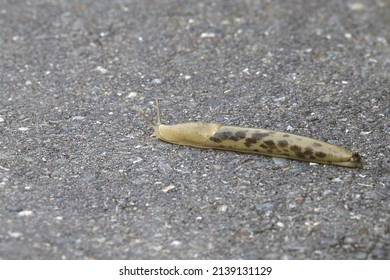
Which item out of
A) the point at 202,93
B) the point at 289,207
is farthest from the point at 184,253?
the point at 202,93

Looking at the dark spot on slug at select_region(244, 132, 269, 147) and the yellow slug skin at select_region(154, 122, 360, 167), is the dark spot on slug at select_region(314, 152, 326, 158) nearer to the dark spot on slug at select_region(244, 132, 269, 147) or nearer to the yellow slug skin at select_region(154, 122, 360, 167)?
the yellow slug skin at select_region(154, 122, 360, 167)

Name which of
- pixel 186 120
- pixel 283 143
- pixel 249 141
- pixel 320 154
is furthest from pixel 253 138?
pixel 186 120

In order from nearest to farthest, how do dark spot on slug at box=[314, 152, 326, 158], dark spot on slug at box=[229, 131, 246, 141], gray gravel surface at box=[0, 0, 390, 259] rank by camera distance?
gray gravel surface at box=[0, 0, 390, 259], dark spot on slug at box=[314, 152, 326, 158], dark spot on slug at box=[229, 131, 246, 141]

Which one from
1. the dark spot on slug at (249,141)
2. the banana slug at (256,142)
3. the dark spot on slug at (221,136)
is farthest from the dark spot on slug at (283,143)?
the dark spot on slug at (221,136)

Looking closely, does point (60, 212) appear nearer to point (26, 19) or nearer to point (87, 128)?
point (87, 128)

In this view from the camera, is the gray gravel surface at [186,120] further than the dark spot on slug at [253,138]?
No

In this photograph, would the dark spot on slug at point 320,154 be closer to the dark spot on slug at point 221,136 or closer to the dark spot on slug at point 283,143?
the dark spot on slug at point 283,143

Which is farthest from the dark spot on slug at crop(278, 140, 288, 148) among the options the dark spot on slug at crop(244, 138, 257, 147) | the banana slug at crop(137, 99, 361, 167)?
the dark spot on slug at crop(244, 138, 257, 147)

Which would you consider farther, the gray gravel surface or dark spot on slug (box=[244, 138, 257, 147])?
dark spot on slug (box=[244, 138, 257, 147])
